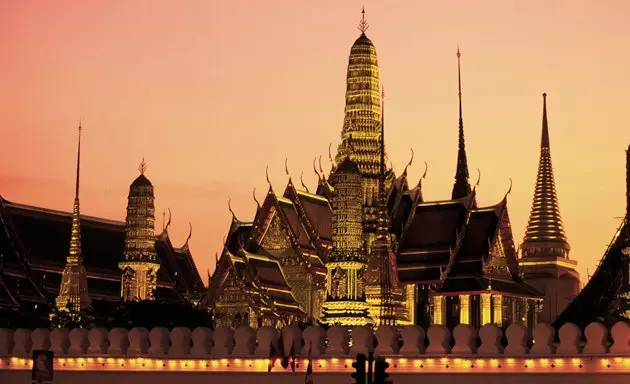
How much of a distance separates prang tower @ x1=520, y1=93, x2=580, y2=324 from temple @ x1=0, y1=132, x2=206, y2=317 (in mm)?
14999

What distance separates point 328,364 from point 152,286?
28.4m

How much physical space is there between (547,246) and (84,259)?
70.4 feet

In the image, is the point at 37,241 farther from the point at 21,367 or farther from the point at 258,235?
the point at 21,367

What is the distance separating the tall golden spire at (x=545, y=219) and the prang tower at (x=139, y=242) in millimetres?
24179

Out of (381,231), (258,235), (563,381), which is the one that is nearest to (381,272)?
(381,231)

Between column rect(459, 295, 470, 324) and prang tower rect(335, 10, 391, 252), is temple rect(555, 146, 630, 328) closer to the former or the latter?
column rect(459, 295, 470, 324)

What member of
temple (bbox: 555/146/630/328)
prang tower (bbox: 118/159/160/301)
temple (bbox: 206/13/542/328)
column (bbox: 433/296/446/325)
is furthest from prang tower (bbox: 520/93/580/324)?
prang tower (bbox: 118/159/160/301)

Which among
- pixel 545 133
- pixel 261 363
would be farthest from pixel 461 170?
pixel 261 363

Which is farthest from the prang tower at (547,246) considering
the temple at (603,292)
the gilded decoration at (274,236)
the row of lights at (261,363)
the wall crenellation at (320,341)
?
the row of lights at (261,363)

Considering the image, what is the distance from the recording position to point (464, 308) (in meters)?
63.3

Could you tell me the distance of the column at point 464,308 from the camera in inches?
2478

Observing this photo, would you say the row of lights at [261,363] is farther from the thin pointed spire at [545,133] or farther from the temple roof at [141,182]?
the thin pointed spire at [545,133]

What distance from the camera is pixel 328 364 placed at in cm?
3503

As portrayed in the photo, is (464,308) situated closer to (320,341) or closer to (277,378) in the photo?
(320,341)
